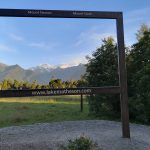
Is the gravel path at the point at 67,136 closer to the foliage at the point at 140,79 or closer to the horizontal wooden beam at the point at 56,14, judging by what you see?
the foliage at the point at 140,79

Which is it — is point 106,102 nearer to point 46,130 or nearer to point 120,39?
point 46,130

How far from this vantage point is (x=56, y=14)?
10.9 metres

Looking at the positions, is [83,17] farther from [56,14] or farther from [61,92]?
[61,92]

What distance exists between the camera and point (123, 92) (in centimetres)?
1141

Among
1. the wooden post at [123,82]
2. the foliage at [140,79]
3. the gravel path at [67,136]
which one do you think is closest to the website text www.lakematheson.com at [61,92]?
the wooden post at [123,82]

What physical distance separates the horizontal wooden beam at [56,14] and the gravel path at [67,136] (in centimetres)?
303

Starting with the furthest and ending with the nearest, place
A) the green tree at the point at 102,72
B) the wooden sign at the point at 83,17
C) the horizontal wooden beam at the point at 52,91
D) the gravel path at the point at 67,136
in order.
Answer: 1. the green tree at the point at 102,72
2. the wooden sign at the point at 83,17
3. the horizontal wooden beam at the point at 52,91
4. the gravel path at the point at 67,136

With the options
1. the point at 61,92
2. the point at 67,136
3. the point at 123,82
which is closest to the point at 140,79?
the point at 123,82

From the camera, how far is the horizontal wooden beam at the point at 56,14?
1059 centimetres

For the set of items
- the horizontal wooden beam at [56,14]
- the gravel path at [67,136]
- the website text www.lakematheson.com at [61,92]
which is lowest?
the gravel path at [67,136]

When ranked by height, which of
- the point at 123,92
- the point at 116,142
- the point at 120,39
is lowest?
the point at 116,142

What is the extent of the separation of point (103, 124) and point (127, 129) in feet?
10.6

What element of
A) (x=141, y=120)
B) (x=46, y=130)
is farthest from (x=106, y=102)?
(x=46, y=130)

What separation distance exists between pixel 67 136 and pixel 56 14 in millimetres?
3230
